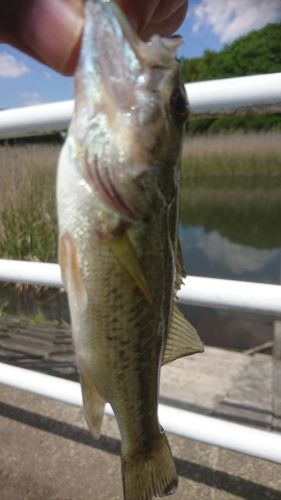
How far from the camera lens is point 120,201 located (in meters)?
0.94

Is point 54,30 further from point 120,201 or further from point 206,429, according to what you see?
point 206,429

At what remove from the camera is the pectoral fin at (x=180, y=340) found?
1.09 meters

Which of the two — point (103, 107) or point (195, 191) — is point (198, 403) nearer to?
point (103, 107)

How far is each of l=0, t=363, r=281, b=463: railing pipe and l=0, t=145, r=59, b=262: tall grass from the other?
6.76ft

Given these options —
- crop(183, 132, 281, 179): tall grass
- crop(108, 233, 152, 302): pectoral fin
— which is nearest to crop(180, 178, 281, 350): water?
crop(183, 132, 281, 179): tall grass

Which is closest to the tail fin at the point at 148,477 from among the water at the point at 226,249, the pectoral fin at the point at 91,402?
the pectoral fin at the point at 91,402

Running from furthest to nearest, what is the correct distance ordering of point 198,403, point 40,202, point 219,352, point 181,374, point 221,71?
point 221,71
point 40,202
point 219,352
point 181,374
point 198,403

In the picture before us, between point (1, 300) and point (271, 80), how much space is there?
190 inches

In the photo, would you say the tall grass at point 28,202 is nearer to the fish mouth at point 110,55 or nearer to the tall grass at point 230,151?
the tall grass at point 230,151

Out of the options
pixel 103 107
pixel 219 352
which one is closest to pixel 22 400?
pixel 219 352

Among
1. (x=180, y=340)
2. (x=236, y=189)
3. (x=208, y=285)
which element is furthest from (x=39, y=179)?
(x=236, y=189)

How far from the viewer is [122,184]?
940 mm

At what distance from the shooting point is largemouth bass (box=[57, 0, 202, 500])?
89 centimetres

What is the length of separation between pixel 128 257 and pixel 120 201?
0.10 m
